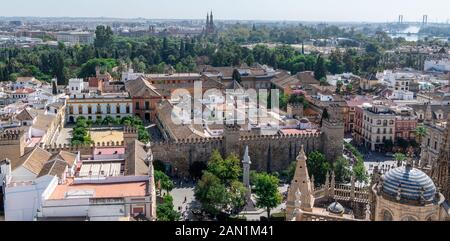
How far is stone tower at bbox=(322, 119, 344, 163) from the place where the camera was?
27.8 meters

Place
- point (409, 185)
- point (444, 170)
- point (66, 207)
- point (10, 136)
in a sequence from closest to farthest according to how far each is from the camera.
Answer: point (409, 185) < point (444, 170) < point (66, 207) < point (10, 136)

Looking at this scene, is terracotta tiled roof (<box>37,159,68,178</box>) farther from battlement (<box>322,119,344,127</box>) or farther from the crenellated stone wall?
battlement (<box>322,119,344,127</box>)

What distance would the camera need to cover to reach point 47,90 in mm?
43469

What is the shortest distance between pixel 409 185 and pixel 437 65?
61037 mm

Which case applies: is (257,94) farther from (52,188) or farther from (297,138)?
(52,188)

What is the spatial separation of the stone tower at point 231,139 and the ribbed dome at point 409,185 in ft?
58.1

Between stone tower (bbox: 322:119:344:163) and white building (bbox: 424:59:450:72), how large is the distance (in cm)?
4102

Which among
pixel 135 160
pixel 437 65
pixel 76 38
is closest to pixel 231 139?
pixel 135 160

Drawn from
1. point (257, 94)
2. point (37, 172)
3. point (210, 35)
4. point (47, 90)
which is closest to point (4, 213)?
point (37, 172)

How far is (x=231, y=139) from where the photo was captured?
2700 cm

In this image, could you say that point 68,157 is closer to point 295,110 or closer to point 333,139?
point 333,139

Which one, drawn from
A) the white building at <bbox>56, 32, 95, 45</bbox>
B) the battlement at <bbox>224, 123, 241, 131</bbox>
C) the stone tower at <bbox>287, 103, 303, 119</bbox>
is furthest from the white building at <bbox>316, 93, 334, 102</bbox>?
the white building at <bbox>56, 32, 95, 45</bbox>
